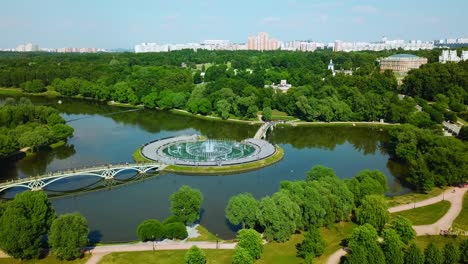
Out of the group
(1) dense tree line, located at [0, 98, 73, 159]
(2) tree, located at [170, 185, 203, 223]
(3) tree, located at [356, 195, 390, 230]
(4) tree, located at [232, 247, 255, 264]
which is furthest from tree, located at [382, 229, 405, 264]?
(1) dense tree line, located at [0, 98, 73, 159]

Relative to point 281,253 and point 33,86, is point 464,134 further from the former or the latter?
point 33,86

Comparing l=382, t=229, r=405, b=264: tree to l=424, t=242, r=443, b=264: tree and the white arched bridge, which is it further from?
the white arched bridge

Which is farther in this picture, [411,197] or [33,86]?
[33,86]

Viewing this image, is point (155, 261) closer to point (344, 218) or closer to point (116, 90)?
point (344, 218)

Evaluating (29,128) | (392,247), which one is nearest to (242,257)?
(392,247)

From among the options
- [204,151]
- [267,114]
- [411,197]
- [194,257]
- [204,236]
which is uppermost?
[267,114]

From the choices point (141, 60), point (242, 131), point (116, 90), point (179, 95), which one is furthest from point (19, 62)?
point (242, 131)
